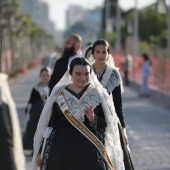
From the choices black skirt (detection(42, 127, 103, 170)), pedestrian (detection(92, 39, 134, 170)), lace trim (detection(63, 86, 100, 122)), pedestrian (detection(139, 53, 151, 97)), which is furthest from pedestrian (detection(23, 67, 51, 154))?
pedestrian (detection(139, 53, 151, 97))

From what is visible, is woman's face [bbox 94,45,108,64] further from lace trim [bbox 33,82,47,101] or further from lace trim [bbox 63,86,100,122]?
lace trim [bbox 33,82,47,101]

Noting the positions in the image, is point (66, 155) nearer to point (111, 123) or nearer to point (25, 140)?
point (111, 123)

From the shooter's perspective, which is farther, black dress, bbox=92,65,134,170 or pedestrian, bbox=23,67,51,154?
pedestrian, bbox=23,67,51,154

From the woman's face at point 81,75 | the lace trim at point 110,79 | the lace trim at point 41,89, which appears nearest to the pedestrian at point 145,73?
the lace trim at point 41,89

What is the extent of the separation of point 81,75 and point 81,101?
0.31 meters

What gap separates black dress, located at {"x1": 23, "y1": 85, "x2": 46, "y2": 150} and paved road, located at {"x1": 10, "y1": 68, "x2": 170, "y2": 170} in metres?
0.69

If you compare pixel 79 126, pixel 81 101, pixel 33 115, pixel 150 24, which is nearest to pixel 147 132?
pixel 33 115

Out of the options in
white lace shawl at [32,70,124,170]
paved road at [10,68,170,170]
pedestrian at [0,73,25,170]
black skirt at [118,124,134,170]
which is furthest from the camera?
paved road at [10,68,170,170]

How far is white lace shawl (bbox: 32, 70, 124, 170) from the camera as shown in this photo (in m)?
8.05

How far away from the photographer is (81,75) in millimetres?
7793

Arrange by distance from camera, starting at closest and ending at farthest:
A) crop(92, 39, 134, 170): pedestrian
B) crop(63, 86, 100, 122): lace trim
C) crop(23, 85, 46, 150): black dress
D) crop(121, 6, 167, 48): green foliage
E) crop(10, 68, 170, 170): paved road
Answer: crop(63, 86, 100, 122): lace trim → crop(92, 39, 134, 170): pedestrian → crop(10, 68, 170, 170): paved road → crop(23, 85, 46, 150): black dress → crop(121, 6, 167, 48): green foliage

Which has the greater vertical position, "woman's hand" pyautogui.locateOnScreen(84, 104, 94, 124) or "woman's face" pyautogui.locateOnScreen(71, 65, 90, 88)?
"woman's face" pyautogui.locateOnScreen(71, 65, 90, 88)

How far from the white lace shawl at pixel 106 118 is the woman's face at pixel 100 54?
40.4 inches

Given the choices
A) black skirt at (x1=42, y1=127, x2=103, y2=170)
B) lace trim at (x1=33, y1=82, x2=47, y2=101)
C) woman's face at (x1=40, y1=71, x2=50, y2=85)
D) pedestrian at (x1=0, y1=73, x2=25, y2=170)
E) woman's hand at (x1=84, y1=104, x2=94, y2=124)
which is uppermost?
pedestrian at (x1=0, y1=73, x2=25, y2=170)
